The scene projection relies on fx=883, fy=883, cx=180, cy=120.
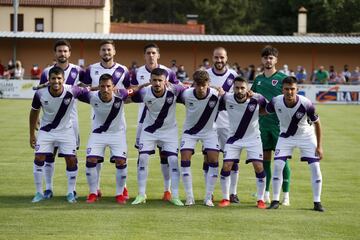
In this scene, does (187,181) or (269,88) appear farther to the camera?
(269,88)

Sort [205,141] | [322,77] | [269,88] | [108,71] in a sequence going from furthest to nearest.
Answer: [322,77], [108,71], [269,88], [205,141]

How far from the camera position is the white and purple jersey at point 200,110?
12622 millimetres

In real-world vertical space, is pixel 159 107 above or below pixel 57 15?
below

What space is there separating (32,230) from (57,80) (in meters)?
2.82

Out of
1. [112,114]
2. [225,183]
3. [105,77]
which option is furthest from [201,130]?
[105,77]

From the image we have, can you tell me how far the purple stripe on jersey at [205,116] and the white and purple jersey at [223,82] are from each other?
58 cm

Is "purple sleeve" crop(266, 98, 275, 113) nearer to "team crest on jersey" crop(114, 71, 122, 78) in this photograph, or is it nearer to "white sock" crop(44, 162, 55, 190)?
"team crest on jersey" crop(114, 71, 122, 78)

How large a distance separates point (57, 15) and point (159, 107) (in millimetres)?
57104

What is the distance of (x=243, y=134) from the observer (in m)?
12.6

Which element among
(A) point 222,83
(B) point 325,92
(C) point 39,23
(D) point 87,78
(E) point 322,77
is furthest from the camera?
(C) point 39,23

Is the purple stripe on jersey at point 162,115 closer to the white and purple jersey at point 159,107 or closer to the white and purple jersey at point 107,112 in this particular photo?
the white and purple jersey at point 159,107

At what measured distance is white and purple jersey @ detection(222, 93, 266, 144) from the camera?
12.5 meters

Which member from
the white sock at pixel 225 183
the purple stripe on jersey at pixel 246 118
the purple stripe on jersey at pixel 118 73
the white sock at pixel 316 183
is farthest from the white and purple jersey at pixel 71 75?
the white sock at pixel 316 183

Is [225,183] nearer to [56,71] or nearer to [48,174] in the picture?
[48,174]
